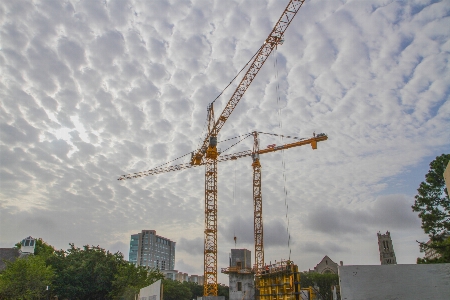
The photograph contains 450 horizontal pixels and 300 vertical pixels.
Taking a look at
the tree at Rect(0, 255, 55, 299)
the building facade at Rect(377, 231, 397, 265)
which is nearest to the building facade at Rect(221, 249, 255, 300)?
the tree at Rect(0, 255, 55, 299)

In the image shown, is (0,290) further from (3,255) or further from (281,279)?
(281,279)

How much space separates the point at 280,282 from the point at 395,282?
58.0ft

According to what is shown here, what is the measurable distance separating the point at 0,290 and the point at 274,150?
153 ft

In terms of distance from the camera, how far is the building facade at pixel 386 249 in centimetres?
9675

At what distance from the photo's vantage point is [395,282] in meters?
17.7

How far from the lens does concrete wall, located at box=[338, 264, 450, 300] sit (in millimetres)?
17547

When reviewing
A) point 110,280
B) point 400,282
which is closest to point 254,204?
point 110,280

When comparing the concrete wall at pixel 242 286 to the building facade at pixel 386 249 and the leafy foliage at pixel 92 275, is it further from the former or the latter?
the building facade at pixel 386 249

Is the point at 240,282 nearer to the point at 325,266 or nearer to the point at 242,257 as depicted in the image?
the point at 242,257

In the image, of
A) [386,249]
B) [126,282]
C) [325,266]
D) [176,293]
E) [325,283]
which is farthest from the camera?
[325,266]

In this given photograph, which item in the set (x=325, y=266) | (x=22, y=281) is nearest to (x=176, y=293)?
(x=22, y=281)

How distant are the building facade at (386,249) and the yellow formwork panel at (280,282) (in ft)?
238

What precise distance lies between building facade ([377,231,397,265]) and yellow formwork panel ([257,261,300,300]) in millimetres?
72474

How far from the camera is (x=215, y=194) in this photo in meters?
56.3
